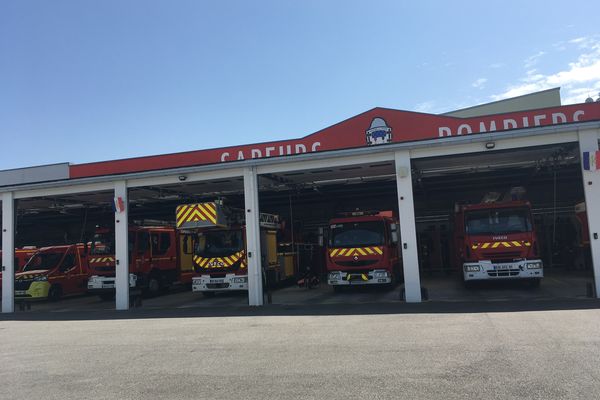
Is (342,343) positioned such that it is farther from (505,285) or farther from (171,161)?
(171,161)

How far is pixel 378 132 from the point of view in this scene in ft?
81.5

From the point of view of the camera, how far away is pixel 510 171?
18922 millimetres

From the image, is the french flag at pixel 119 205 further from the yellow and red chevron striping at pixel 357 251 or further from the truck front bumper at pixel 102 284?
the yellow and red chevron striping at pixel 357 251

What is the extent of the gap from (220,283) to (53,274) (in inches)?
281

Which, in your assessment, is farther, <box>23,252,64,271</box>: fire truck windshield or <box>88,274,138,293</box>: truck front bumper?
<box>23,252,64,271</box>: fire truck windshield

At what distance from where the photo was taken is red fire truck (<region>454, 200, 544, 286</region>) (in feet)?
45.7

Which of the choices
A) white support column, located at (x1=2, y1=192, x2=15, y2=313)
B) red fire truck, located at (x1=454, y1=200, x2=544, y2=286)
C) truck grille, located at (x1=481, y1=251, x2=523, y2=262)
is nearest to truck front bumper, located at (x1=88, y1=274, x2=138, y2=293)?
white support column, located at (x1=2, y1=192, x2=15, y2=313)

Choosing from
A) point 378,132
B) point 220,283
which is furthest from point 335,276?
point 378,132

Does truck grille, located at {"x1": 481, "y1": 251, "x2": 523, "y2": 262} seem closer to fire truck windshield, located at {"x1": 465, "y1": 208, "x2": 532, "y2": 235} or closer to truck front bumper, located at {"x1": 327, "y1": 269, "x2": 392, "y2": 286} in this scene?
fire truck windshield, located at {"x1": 465, "y1": 208, "x2": 532, "y2": 235}

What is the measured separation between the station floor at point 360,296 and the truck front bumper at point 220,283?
415mm

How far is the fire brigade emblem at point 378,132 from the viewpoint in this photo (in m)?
24.7

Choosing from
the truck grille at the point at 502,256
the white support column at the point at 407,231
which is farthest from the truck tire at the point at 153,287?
the truck grille at the point at 502,256

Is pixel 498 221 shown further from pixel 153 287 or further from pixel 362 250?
pixel 153 287

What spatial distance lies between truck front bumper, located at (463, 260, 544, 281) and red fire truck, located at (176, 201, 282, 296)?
643cm
